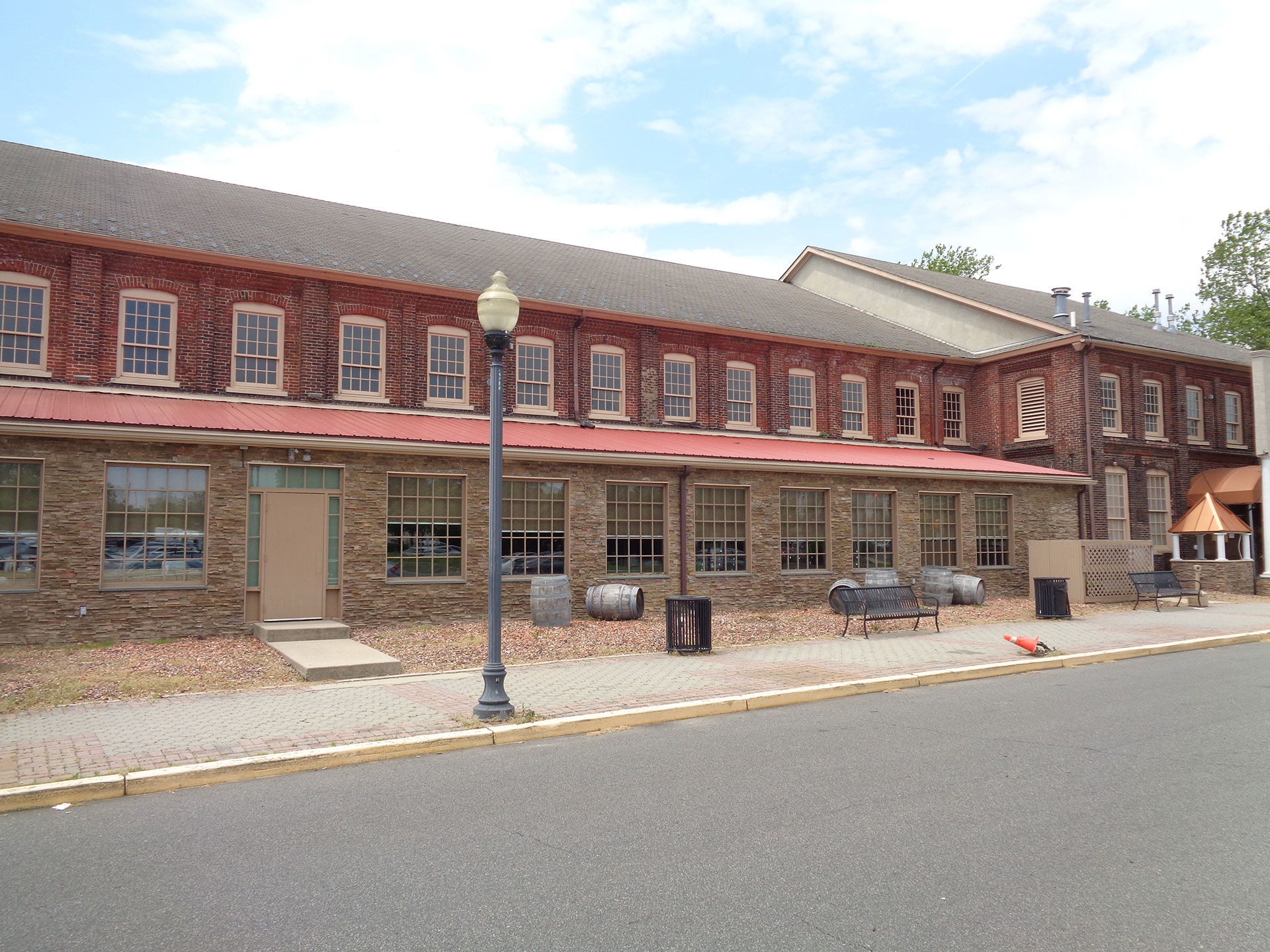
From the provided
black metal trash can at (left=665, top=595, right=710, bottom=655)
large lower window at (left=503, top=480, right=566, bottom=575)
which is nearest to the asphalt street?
black metal trash can at (left=665, top=595, right=710, bottom=655)

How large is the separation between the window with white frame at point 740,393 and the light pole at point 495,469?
1559 cm

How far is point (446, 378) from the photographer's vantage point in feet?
67.9

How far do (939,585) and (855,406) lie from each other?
7582 millimetres

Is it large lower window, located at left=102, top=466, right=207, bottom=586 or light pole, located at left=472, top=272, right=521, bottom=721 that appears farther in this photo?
large lower window, located at left=102, top=466, right=207, bottom=586

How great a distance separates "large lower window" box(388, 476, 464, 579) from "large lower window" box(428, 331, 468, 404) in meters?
4.24

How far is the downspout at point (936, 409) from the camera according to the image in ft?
93.9

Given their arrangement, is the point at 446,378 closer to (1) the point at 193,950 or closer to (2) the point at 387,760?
(2) the point at 387,760

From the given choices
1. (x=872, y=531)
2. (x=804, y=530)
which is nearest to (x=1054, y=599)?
(x=872, y=531)

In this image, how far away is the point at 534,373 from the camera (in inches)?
855

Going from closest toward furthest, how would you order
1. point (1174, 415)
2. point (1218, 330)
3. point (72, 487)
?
point (72, 487)
point (1174, 415)
point (1218, 330)

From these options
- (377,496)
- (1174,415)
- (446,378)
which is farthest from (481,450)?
(1174,415)

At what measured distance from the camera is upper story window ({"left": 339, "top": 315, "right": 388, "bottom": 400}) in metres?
19.5

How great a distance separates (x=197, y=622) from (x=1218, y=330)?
165ft

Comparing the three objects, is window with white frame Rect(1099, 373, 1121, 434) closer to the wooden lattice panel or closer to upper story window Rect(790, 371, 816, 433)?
the wooden lattice panel
